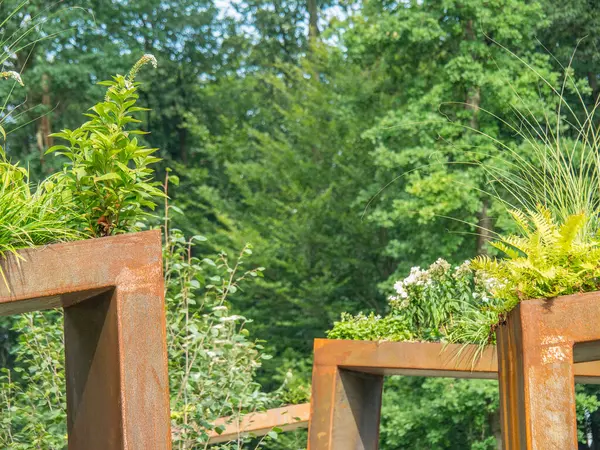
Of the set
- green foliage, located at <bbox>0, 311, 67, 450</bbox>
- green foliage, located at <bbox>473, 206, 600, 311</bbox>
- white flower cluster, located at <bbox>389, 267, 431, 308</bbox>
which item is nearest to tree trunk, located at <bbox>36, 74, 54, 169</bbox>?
green foliage, located at <bbox>0, 311, 67, 450</bbox>

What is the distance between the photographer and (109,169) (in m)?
2.98

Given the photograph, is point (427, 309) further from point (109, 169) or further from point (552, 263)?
point (109, 169)

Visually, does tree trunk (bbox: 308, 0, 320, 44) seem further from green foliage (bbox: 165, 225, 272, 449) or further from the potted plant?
the potted plant

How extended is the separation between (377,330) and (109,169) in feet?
12.3

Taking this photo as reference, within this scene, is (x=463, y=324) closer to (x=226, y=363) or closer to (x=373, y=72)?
(x=226, y=363)

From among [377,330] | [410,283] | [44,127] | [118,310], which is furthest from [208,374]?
[44,127]

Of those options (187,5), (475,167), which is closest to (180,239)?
(475,167)

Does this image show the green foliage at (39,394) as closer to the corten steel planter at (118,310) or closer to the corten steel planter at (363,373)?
the corten steel planter at (363,373)

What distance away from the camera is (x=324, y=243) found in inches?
658

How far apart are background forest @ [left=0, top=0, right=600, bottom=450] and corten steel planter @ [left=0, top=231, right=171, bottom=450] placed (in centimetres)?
743

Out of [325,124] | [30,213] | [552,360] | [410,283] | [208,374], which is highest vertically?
[325,124]

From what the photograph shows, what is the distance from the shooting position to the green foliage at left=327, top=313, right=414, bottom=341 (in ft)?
20.8

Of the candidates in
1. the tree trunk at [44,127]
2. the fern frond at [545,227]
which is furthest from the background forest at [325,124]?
the fern frond at [545,227]

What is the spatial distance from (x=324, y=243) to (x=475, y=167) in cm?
460
